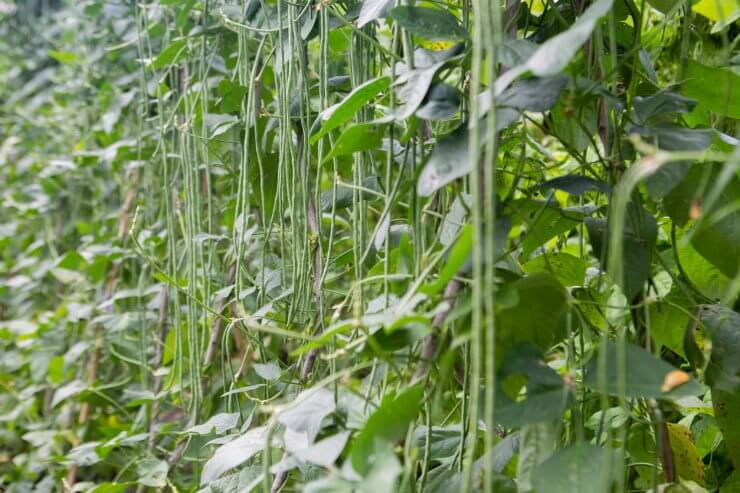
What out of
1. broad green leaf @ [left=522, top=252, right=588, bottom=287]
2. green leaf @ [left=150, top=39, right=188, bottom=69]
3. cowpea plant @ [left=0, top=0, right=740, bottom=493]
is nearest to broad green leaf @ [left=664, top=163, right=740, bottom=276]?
cowpea plant @ [left=0, top=0, right=740, bottom=493]

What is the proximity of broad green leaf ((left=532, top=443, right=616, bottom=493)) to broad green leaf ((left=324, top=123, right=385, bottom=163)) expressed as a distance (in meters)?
0.26

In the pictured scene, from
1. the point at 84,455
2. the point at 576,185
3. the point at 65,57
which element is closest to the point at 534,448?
the point at 576,185

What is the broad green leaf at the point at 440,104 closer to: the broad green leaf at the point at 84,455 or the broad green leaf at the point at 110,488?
the broad green leaf at the point at 110,488

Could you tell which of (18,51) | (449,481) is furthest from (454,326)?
(18,51)

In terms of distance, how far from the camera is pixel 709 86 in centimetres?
69

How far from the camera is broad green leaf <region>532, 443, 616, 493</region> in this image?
46cm

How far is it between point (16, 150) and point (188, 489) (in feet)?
5.01

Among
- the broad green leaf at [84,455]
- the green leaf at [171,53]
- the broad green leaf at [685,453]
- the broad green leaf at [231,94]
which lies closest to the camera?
the broad green leaf at [685,453]

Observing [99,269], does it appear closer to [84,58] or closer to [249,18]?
[84,58]

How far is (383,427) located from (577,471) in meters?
0.12

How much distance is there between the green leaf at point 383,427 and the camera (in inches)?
18.8

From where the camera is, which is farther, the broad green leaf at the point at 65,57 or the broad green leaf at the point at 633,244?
the broad green leaf at the point at 65,57

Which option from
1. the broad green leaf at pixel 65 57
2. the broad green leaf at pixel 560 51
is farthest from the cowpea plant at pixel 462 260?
the broad green leaf at pixel 65 57

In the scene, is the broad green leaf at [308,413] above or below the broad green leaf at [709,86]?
below
